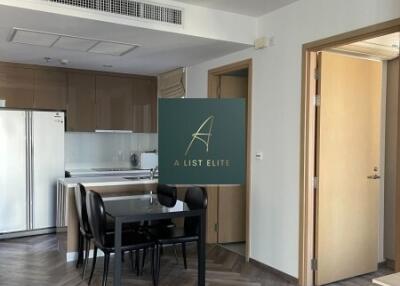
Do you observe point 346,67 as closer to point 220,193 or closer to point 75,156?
point 220,193

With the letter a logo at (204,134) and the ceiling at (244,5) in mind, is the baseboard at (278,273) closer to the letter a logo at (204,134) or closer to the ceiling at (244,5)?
the letter a logo at (204,134)

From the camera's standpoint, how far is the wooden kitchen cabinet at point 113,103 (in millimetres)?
5719

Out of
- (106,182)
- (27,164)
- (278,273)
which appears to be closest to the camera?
(278,273)

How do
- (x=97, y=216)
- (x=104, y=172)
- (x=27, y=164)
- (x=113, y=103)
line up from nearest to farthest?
1. (x=97, y=216)
2. (x=27, y=164)
3. (x=104, y=172)
4. (x=113, y=103)

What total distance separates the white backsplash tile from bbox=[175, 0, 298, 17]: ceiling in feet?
10.3

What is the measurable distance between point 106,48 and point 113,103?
5.73 ft

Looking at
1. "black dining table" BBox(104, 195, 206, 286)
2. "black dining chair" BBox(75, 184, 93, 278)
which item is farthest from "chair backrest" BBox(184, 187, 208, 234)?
"black dining chair" BBox(75, 184, 93, 278)

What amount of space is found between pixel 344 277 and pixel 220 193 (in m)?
1.77

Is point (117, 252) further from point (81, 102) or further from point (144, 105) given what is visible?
point (144, 105)

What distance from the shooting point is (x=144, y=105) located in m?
6.08

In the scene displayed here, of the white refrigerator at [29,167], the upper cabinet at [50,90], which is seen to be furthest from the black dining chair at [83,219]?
the upper cabinet at [50,90]

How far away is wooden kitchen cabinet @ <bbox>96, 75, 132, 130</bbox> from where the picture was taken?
5.72 meters

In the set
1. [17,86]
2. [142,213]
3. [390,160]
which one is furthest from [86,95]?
[390,160]

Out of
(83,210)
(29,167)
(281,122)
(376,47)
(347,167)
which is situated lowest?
(83,210)
